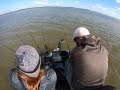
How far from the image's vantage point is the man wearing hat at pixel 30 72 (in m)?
2.85

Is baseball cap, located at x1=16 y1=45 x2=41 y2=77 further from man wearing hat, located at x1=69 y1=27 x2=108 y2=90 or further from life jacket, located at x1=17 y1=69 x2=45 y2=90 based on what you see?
man wearing hat, located at x1=69 y1=27 x2=108 y2=90

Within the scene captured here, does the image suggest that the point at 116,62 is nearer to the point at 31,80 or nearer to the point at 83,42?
the point at 83,42

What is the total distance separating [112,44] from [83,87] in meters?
6.83

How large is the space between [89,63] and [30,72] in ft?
5.63

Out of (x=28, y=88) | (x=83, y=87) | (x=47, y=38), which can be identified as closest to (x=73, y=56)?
(x=83, y=87)

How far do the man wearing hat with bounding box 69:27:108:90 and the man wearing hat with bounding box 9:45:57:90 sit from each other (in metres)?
1.03

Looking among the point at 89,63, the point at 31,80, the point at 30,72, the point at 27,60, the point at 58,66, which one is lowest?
the point at 58,66

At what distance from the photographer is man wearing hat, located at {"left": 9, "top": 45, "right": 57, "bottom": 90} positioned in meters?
2.85

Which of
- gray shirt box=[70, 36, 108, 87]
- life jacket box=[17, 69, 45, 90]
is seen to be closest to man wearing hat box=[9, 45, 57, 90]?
life jacket box=[17, 69, 45, 90]

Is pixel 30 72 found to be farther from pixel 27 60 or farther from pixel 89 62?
pixel 89 62

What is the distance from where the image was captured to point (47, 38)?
10.9m

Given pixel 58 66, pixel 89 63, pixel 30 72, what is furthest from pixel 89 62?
pixel 30 72

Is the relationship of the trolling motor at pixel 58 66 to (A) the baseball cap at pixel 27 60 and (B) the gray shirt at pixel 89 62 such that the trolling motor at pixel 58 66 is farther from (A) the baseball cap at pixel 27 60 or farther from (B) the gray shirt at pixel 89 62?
(A) the baseball cap at pixel 27 60

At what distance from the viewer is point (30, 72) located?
2916 mm
